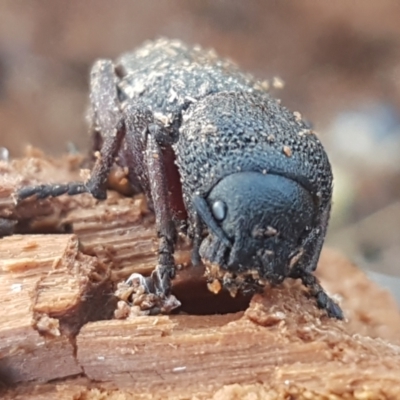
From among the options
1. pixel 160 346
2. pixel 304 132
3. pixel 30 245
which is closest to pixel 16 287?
pixel 30 245

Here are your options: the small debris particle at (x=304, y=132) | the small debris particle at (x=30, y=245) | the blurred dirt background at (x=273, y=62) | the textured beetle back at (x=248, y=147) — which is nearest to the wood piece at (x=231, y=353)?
the small debris particle at (x=30, y=245)

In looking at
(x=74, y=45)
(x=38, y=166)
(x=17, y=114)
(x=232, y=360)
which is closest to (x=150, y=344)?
(x=232, y=360)

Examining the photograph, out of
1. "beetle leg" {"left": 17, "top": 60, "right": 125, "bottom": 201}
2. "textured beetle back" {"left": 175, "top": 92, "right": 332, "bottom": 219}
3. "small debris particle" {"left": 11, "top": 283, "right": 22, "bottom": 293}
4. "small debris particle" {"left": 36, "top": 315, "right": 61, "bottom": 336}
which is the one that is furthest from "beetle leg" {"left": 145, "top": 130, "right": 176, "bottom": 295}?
"small debris particle" {"left": 11, "top": 283, "right": 22, "bottom": 293}

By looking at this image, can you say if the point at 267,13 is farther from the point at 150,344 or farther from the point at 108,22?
the point at 150,344

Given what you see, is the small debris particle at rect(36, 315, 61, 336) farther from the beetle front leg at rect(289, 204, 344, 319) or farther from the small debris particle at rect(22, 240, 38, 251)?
the beetle front leg at rect(289, 204, 344, 319)

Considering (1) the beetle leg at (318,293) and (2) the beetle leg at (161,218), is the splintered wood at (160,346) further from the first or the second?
(2) the beetle leg at (161,218)
